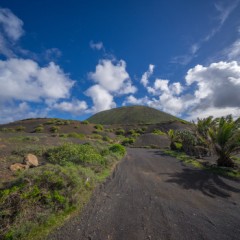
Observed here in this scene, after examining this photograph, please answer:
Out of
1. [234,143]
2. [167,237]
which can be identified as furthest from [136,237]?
[234,143]

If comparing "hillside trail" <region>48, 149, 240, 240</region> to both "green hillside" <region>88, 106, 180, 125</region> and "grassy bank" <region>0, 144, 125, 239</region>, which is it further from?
"green hillside" <region>88, 106, 180, 125</region>

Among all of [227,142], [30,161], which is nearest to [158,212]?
[30,161]

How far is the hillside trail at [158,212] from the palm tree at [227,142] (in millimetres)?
3816

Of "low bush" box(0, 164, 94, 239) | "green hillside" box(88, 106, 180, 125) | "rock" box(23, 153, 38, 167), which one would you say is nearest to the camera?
"low bush" box(0, 164, 94, 239)

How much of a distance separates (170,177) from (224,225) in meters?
4.47

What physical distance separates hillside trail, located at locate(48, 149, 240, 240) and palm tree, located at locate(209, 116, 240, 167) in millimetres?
3816

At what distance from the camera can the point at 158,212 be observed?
511cm

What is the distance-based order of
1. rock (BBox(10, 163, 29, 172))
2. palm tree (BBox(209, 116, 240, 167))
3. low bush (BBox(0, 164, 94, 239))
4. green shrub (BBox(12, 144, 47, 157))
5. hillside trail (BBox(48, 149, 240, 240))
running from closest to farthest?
low bush (BBox(0, 164, 94, 239))
hillside trail (BBox(48, 149, 240, 240))
rock (BBox(10, 163, 29, 172))
green shrub (BBox(12, 144, 47, 157))
palm tree (BBox(209, 116, 240, 167))

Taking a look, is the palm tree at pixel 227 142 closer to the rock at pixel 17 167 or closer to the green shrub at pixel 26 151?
the rock at pixel 17 167

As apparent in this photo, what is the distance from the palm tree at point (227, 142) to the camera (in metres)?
11.4

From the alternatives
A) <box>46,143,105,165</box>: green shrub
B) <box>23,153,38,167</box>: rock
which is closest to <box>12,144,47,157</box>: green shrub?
<box>46,143,105,165</box>: green shrub

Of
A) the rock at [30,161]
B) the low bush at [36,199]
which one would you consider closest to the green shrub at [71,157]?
the rock at [30,161]

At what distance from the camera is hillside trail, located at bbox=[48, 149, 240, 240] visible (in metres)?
4.12

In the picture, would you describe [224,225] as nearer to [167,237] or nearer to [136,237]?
[167,237]
